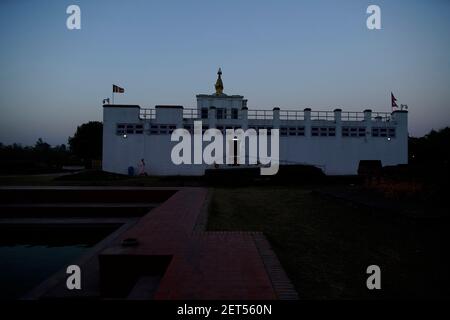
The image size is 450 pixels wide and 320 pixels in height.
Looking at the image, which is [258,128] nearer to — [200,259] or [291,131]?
[291,131]

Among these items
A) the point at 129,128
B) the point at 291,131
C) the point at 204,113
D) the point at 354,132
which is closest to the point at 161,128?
the point at 129,128

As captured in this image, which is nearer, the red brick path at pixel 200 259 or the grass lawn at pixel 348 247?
the red brick path at pixel 200 259

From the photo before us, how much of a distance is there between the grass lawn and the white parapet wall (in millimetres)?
18463

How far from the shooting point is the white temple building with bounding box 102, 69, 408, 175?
89.1ft

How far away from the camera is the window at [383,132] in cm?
2955

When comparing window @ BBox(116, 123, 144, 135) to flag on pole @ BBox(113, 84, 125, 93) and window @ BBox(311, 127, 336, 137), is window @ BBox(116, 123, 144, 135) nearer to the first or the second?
flag on pole @ BBox(113, 84, 125, 93)

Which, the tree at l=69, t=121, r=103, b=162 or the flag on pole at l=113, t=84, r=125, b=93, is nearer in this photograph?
the flag on pole at l=113, t=84, r=125, b=93

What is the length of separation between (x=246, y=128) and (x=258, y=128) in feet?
4.00

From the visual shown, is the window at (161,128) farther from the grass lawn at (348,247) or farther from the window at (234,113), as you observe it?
the grass lawn at (348,247)

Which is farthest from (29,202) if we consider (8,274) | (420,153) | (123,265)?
(420,153)

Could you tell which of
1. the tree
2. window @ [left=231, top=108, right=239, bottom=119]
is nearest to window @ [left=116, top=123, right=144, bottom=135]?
window @ [left=231, top=108, right=239, bottom=119]

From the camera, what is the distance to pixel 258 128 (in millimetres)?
28641

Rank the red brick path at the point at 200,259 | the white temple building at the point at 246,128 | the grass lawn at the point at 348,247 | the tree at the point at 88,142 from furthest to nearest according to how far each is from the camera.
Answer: the tree at the point at 88,142, the white temple building at the point at 246,128, the grass lawn at the point at 348,247, the red brick path at the point at 200,259

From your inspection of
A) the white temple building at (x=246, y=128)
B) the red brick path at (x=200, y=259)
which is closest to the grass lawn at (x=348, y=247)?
the red brick path at (x=200, y=259)
